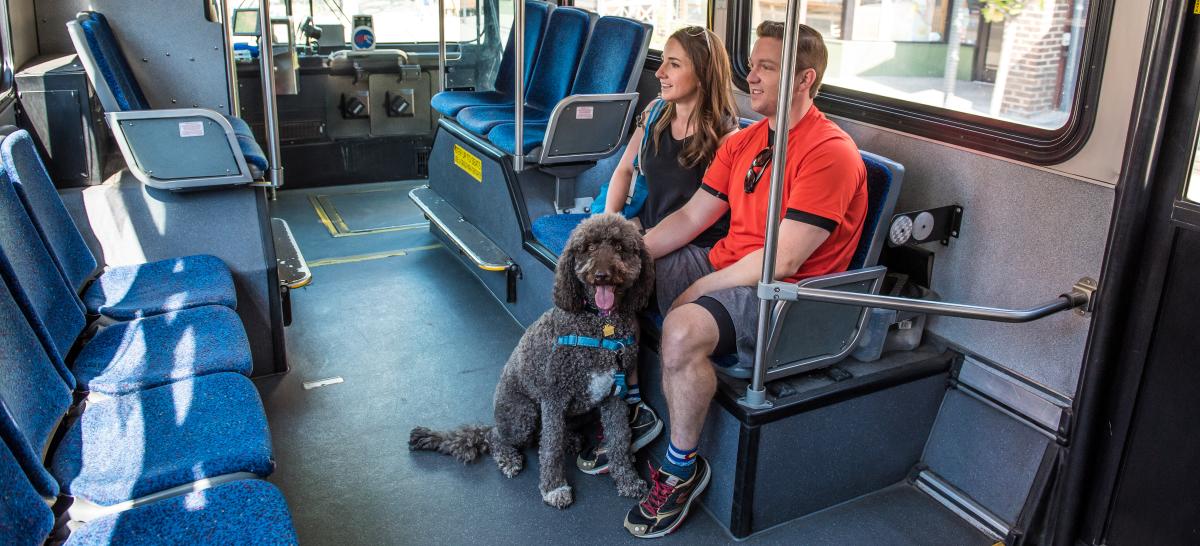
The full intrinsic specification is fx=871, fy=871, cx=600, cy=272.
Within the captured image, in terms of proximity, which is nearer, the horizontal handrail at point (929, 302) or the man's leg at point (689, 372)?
the horizontal handrail at point (929, 302)

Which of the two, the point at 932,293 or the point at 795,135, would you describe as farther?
the point at 932,293

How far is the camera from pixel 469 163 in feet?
18.0

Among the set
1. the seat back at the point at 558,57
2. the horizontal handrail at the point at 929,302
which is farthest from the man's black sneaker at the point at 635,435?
the seat back at the point at 558,57

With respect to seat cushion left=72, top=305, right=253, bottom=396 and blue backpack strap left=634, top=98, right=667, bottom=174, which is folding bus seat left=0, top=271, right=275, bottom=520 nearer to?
seat cushion left=72, top=305, right=253, bottom=396

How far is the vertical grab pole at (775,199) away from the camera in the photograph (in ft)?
7.62

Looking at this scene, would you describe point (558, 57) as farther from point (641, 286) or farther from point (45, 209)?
point (45, 209)

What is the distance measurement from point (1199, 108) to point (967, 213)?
90 centimetres

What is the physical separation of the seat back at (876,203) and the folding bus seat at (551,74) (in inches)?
106

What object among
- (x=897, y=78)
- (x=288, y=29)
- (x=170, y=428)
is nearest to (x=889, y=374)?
(x=897, y=78)

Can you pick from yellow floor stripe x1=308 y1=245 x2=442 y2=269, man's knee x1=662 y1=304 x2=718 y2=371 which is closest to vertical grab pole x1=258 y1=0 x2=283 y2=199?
yellow floor stripe x1=308 y1=245 x2=442 y2=269

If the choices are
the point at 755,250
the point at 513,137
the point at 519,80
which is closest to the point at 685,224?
the point at 755,250

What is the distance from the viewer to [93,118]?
4.01 m

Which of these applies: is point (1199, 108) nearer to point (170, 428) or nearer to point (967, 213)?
point (967, 213)

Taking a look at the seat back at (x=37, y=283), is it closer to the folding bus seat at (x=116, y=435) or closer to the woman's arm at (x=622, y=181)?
the folding bus seat at (x=116, y=435)
